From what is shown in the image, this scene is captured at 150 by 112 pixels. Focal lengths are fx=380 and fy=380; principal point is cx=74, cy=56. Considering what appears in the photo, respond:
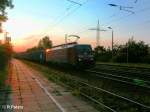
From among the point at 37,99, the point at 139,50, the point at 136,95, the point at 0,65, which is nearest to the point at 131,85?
the point at 136,95

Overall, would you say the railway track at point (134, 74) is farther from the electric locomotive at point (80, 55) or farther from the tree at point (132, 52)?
the tree at point (132, 52)

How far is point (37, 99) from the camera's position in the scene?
581 inches

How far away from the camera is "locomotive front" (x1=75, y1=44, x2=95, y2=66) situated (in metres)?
35.7

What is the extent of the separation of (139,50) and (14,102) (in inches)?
2130

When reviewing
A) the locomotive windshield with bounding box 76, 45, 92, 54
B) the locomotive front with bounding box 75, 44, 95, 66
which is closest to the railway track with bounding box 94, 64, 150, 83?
the locomotive front with bounding box 75, 44, 95, 66

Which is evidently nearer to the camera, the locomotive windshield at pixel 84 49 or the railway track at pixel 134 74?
the railway track at pixel 134 74

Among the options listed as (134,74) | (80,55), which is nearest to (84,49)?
(80,55)

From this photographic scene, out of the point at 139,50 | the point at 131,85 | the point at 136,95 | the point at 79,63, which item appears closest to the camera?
the point at 136,95

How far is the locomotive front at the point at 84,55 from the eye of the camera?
3573cm

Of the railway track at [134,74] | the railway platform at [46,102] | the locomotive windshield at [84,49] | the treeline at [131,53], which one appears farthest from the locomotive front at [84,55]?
the treeline at [131,53]

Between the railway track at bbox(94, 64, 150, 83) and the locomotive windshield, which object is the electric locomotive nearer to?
the locomotive windshield

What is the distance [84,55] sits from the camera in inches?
1433

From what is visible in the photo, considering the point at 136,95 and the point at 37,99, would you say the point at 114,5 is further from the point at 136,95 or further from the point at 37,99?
the point at 37,99

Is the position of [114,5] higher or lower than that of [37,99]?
higher
